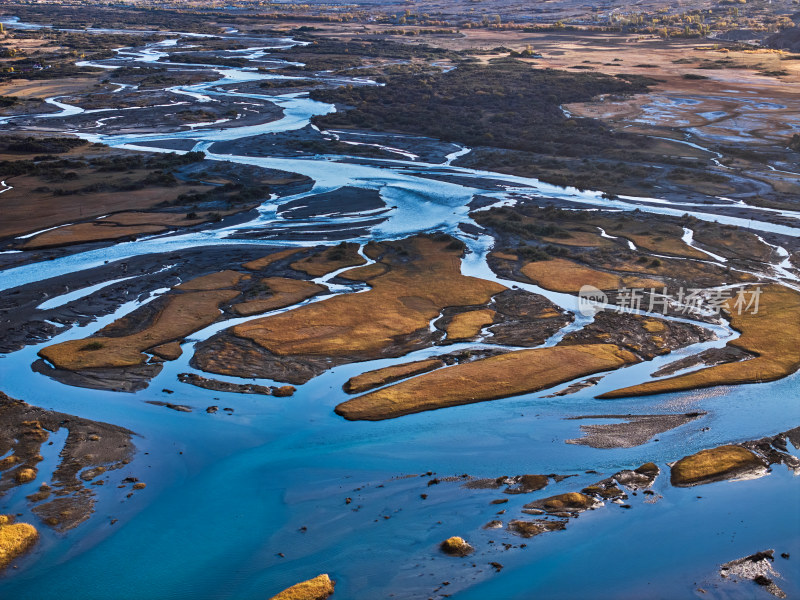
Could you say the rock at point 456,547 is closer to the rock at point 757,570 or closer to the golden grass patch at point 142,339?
the rock at point 757,570

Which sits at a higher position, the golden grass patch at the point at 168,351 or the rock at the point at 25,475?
the golden grass patch at the point at 168,351

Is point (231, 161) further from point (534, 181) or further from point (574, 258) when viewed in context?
point (574, 258)

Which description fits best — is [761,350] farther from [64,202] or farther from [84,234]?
[64,202]

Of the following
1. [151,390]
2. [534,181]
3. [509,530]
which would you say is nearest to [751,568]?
[509,530]

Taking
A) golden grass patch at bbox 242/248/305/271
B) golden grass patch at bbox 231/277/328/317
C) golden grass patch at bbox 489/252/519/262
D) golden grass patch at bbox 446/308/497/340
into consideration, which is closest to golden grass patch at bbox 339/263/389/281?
golden grass patch at bbox 231/277/328/317

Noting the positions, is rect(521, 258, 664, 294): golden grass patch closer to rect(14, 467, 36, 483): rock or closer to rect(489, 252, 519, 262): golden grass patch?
rect(489, 252, 519, 262): golden grass patch

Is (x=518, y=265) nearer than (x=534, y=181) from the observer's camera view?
Yes

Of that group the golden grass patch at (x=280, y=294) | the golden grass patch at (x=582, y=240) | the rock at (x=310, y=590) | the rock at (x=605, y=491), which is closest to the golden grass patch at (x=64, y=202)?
the golden grass patch at (x=280, y=294)
